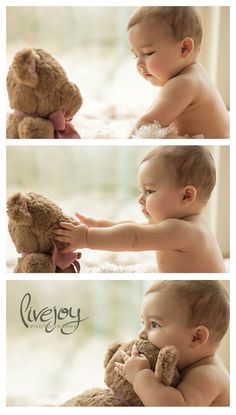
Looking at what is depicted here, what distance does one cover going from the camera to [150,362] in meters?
1.21

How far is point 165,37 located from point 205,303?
0.45 metres

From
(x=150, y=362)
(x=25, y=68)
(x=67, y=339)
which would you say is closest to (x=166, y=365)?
(x=150, y=362)

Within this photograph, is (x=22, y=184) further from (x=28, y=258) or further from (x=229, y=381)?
(x=229, y=381)

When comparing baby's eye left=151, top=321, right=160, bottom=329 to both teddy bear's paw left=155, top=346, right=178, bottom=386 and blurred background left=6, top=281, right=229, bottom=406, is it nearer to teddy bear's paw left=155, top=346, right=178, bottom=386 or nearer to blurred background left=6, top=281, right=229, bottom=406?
teddy bear's paw left=155, top=346, right=178, bottom=386

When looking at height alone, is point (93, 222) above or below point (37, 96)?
below

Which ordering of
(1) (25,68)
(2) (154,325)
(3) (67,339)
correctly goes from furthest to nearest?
(3) (67,339), (2) (154,325), (1) (25,68)

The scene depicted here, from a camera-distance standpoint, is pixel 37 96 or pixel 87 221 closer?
Result: pixel 37 96

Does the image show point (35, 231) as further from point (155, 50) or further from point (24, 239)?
point (155, 50)

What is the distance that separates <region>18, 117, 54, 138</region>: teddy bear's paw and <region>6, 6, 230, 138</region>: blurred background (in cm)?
16

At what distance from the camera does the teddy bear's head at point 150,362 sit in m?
1.17

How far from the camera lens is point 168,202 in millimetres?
1208

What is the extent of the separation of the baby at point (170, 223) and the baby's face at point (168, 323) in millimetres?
55

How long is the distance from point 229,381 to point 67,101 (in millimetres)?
558

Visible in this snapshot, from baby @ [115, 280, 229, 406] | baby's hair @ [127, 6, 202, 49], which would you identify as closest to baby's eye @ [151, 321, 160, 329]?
baby @ [115, 280, 229, 406]
